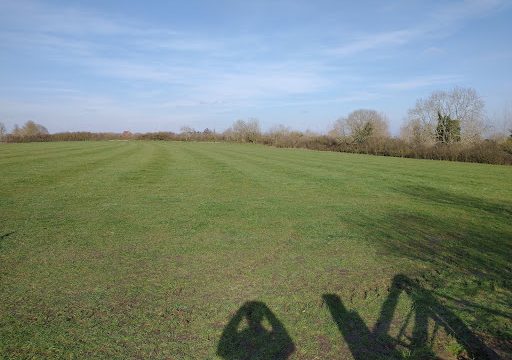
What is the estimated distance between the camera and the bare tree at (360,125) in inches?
3058

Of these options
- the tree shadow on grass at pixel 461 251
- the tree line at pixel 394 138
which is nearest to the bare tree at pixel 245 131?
the tree line at pixel 394 138

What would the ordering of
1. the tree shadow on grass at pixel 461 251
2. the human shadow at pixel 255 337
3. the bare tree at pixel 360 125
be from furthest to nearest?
the bare tree at pixel 360 125, the tree shadow on grass at pixel 461 251, the human shadow at pixel 255 337

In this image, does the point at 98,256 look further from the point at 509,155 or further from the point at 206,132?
the point at 206,132

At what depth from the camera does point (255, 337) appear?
4.10 m

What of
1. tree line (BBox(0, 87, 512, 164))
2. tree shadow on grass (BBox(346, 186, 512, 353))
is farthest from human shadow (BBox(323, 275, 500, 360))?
tree line (BBox(0, 87, 512, 164))

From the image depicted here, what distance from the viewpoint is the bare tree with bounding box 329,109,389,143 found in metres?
77.7

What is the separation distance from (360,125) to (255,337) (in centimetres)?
7971

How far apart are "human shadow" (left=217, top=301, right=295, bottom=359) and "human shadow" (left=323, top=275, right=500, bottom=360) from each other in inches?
28.5

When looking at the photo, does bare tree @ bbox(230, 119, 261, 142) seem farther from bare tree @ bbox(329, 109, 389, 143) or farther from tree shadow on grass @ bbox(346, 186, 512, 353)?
tree shadow on grass @ bbox(346, 186, 512, 353)

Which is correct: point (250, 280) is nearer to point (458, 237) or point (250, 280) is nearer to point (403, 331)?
point (403, 331)

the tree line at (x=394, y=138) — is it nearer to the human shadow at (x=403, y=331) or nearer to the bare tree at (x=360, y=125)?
the bare tree at (x=360, y=125)

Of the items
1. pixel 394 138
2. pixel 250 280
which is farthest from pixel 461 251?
pixel 394 138

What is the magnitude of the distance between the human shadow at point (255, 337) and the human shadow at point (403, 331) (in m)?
0.72

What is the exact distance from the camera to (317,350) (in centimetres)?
385
